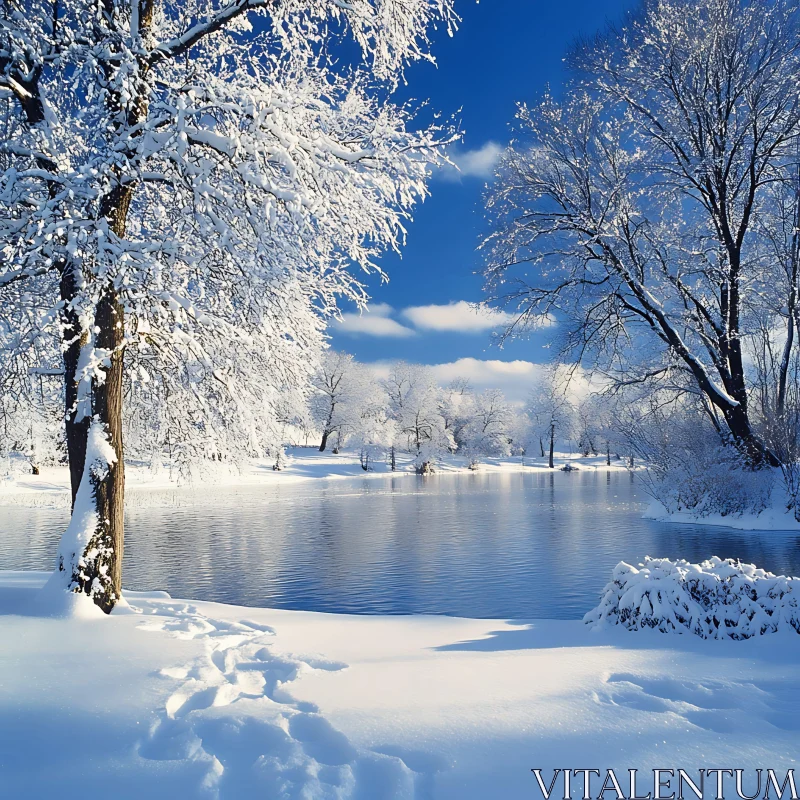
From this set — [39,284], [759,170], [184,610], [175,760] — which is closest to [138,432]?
[39,284]

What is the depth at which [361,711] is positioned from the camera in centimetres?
402

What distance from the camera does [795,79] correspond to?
16500mm

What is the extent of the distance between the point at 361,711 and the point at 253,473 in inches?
1828

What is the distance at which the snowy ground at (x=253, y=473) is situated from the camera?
67.7 feet

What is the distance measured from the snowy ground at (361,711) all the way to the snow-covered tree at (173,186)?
Result: 8.37 ft

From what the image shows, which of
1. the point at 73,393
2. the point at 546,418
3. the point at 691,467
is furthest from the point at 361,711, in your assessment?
the point at 546,418

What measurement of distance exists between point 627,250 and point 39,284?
49.8 feet

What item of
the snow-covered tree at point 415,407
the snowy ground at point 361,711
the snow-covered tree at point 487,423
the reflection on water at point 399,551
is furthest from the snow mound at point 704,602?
the snow-covered tree at point 487,423

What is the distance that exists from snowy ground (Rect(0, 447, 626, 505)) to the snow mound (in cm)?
606

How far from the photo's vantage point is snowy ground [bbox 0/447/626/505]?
20.6 metres

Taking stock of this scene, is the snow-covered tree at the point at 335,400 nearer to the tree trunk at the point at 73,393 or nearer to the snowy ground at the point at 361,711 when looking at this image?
the tree trunk at the point at 73,393

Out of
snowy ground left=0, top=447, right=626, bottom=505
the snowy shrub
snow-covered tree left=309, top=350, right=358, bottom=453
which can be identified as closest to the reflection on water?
the snowy shrub

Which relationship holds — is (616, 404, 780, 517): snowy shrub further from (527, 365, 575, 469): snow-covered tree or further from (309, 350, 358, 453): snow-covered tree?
(309, 350, 358, 453): snow-covered tree

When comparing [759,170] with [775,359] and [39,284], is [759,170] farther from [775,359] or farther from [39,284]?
[39,284]
